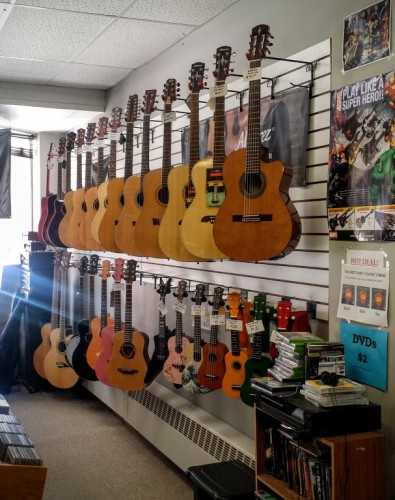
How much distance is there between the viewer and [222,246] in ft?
8.67

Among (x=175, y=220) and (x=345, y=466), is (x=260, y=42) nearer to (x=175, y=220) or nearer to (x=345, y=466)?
(x=175, y=220)

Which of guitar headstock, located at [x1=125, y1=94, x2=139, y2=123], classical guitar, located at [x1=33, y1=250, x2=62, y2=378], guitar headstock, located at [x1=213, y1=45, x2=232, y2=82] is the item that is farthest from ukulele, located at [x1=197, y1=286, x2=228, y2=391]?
classical guitar, located at [x1=33, y1=250, x2=62, y2=378]

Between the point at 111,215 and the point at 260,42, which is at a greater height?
the point at 260,42

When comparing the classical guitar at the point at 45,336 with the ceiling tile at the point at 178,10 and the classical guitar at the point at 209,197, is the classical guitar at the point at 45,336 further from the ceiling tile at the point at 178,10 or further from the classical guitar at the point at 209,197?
the classical guitar at the point at 209,197

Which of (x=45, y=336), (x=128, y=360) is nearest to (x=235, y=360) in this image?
(x=128, y=360)

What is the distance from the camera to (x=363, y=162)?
95.3 inches

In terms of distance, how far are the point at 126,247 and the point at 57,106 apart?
226cm

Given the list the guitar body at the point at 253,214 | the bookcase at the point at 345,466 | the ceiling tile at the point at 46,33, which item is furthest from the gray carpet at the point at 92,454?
the ceiling tile at the point at 46,33

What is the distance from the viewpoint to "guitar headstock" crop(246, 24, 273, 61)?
8.63 feet

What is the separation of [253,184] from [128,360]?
1825mm

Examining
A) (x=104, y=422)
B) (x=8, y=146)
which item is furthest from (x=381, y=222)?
(x=8, y=146)

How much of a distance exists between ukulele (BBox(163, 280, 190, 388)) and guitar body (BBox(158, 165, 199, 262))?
19.7 inches

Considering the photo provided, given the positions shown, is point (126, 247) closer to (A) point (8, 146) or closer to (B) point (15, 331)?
(B) point (15, 331)

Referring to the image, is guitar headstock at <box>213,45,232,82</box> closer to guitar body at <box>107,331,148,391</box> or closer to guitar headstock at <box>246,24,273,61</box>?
guitar headstock at <box>246,24,273,61</box>
